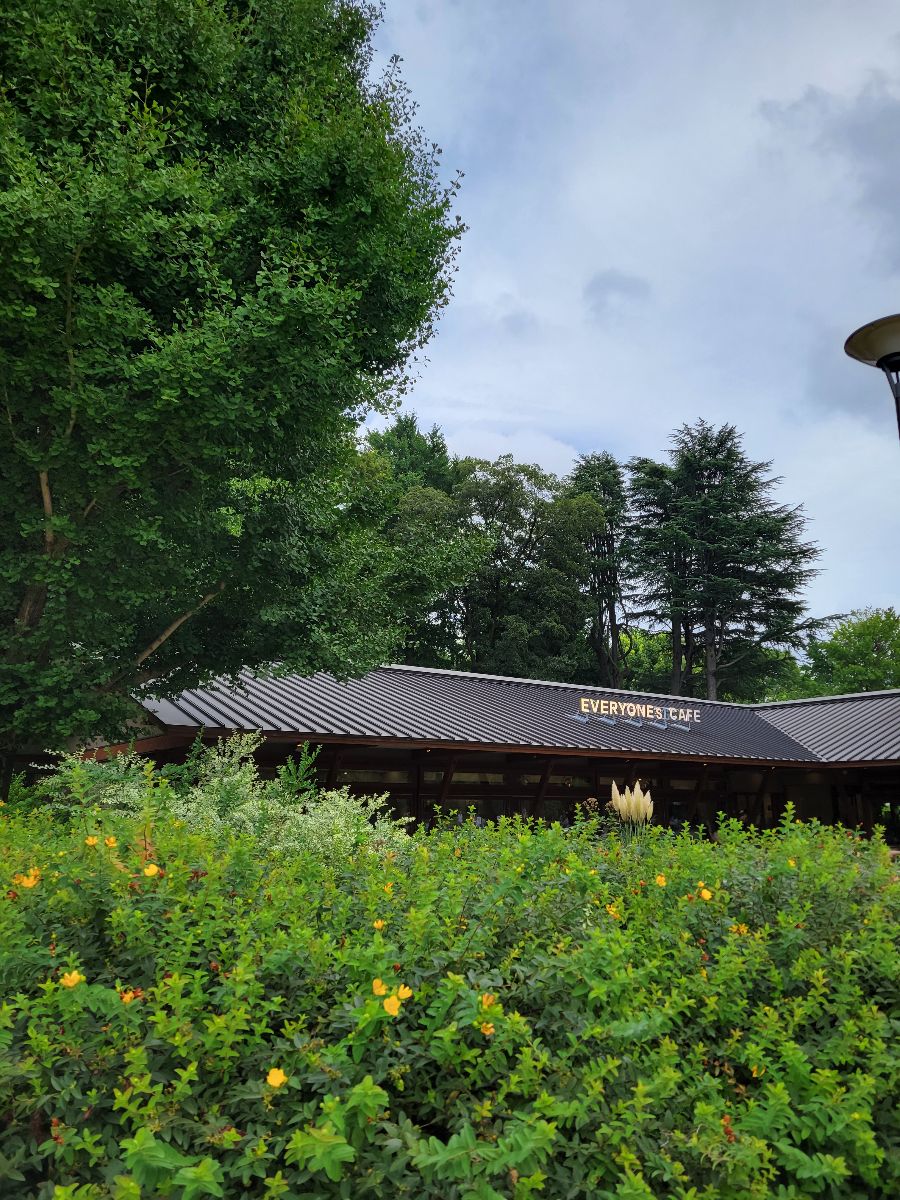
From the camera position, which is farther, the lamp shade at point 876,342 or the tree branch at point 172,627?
the tree branch at point 172,627

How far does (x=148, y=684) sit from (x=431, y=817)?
6042 millimetres

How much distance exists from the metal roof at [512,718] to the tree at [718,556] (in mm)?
13978

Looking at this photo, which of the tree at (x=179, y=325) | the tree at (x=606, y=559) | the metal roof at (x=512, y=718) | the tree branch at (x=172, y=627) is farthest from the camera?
the tree at (x=606, y=559)

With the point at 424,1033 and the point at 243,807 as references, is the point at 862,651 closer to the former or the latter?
the point at 243,807

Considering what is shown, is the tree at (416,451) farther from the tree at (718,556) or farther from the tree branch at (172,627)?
the tree branch at (172,627)

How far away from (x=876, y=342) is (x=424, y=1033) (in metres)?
5.82

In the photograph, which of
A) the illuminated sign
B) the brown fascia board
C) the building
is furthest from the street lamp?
the illuminated sign

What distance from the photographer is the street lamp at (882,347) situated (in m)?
6.10

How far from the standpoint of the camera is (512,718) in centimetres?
1777

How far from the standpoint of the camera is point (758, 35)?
11.1 m

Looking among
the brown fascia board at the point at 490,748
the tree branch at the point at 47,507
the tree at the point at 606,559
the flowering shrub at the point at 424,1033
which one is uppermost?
the tree at the point at 606,559

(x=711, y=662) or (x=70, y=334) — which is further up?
(x=711, y=662)

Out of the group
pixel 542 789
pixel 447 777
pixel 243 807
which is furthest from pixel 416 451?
pixel 243 807

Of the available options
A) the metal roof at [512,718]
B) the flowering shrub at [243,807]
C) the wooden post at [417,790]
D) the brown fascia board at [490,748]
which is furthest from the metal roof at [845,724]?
the flowering shrub at [243,807]
